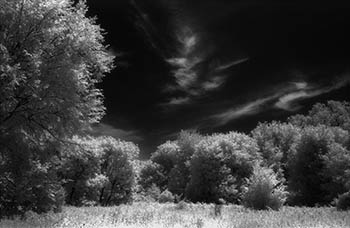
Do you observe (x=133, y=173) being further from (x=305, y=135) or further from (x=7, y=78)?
(x=7, y=78)

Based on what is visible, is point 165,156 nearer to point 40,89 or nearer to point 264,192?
point 264,192

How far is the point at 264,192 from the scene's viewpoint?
2766cm

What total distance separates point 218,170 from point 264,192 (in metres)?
32.4

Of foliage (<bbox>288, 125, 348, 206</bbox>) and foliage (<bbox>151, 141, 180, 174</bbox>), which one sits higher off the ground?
foliage (<bbox>151, 141, 180, 174</bbox>)

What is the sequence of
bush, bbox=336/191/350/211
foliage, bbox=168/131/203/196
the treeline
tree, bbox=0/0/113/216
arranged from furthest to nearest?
foliage, bbox=168/131/203/196, the treeline, bush, bbox=336/191/350/211, tree, bbox=0/0/113/216

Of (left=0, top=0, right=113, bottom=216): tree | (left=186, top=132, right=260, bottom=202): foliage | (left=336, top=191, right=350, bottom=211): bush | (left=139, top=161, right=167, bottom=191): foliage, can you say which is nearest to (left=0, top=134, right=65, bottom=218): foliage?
(left=0, top=0, right=113, bottom=216): tree

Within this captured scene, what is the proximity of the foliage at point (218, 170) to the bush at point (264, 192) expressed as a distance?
94.1 ft

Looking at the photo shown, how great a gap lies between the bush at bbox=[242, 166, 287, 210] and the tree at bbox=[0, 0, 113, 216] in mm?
12902

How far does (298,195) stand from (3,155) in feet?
148

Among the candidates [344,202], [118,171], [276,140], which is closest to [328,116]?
[276,140]

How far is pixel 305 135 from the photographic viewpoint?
189 ft

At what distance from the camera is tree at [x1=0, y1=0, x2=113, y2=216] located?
61.6 feet

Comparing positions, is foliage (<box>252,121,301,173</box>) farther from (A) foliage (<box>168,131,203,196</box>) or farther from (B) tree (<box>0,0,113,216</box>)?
(B) tree (<box>0,0,113,216</box>)

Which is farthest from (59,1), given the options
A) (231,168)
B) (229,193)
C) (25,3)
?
(231,168)
